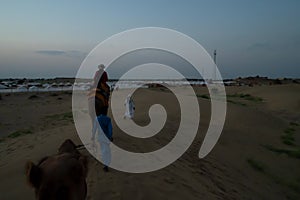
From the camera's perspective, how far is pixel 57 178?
2.42 m

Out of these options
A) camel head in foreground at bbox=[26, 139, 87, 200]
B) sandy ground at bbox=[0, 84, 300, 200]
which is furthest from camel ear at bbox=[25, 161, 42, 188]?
sandy ground at bbox=[0, 84, 300, 200]

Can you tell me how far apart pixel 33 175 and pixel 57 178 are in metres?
0.18

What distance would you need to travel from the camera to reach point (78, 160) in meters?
2.65

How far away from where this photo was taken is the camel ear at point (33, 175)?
2385 millimetres

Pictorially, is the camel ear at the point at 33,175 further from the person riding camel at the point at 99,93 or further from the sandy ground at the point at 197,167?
the person riding camel at the point at 99,93

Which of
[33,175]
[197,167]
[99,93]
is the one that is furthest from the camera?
[197,167]

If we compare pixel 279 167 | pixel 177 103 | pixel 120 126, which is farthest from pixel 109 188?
pixel 177 103

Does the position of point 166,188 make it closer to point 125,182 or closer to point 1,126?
point 125,182

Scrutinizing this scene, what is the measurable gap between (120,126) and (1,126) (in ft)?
33.5

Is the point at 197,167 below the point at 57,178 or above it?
below

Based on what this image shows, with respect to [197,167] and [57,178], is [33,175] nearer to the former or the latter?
[57,178]

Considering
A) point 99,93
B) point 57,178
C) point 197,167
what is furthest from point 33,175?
point 197,167

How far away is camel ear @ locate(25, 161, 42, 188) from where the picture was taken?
2.38 metres

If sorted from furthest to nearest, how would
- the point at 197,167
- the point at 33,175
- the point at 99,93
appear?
the point at 197,167 → the point at 99,93 → the point at 33,175
